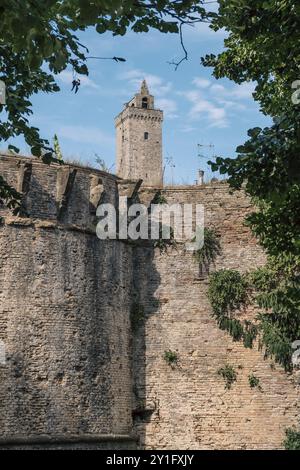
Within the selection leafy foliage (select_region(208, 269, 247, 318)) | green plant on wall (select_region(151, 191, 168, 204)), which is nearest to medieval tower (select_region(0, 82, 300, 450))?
green plant on wall (select_region(151, 191, 168, 204))

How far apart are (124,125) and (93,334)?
174ft

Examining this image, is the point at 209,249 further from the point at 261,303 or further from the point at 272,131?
the point at 272,131

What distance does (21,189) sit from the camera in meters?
20.4

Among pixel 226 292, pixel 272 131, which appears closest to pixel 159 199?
pixel 226 292

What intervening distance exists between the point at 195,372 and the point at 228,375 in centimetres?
98

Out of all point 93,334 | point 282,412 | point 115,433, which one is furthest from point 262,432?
point 93,334

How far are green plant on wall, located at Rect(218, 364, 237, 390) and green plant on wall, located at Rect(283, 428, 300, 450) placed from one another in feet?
6.88

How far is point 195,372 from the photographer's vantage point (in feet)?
75.3

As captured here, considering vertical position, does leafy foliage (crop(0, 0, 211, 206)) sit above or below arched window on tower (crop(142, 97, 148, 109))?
below

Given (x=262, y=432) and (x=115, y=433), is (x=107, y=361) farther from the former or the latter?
(x=262, y=432)

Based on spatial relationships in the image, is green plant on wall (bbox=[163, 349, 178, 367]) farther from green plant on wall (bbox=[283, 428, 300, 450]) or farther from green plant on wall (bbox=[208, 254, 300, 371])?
green plant on wall (bbox=[283, 428, 300, 450])

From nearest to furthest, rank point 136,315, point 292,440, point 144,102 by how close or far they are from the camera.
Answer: point 292,440, point 136,315, point 144,102

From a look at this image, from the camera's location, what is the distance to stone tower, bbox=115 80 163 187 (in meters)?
68.2

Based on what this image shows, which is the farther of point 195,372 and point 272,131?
point 195,372
